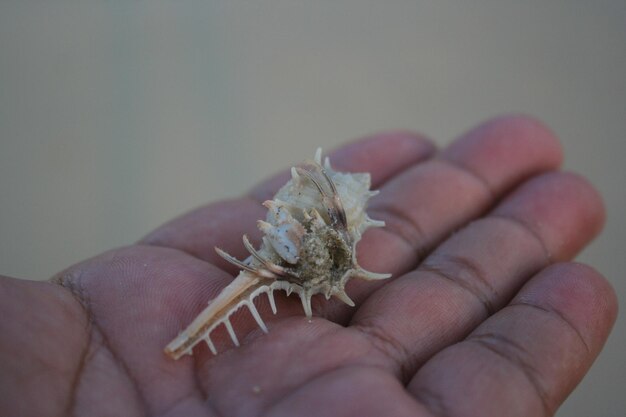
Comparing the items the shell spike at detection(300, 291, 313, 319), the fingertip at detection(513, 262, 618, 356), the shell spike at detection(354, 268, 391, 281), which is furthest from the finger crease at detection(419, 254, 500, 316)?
the shell spike at detection(300, 291, 313, 319)

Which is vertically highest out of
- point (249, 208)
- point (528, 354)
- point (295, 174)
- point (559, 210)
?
point (295, 174)

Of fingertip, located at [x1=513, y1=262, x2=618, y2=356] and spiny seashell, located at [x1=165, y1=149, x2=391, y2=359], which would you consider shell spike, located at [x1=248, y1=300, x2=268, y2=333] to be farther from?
fingertip, located at [x1=513, y1=262, x2=618, y2=356]

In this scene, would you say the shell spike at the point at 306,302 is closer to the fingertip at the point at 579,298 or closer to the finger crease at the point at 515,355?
the finger crease at the point at 515,355

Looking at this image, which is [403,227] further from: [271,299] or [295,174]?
[271,299]

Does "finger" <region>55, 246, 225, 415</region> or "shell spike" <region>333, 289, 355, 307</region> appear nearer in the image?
"finger" <region>55, 246, 225, 415</region>

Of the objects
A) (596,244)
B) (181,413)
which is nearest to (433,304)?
(181,413)

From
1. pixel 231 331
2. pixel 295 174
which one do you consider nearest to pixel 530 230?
pixel 295 174
